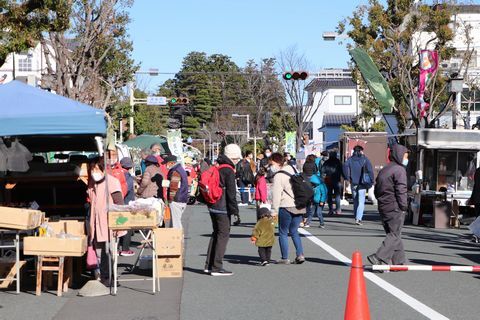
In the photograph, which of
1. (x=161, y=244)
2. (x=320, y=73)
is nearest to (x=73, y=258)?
(x=161, y=244)

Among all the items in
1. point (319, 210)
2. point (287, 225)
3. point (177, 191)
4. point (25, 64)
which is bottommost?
point (319, 210)

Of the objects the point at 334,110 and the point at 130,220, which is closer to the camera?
the point at 130,220

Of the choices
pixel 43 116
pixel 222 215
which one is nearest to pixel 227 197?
pixel 222 215

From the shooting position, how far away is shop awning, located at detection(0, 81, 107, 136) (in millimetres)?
10141

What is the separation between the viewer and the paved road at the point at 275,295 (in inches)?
361

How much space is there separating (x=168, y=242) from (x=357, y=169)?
1041 cm

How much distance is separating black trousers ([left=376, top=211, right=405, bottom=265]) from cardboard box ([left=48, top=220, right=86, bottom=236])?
425 cm

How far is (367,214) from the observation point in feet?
82.2

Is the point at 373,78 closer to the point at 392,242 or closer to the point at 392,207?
the point at 392,207

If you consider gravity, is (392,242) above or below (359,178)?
below

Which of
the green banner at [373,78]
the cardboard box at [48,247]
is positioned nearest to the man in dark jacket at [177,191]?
the cardboard box at [48,247]

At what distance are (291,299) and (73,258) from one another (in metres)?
3.28

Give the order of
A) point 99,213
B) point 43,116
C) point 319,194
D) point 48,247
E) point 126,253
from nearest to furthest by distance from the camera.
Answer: point 43,116 → point 48,247 → point 99,213 → point 126,253 → point 319,194

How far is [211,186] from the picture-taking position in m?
11.9
